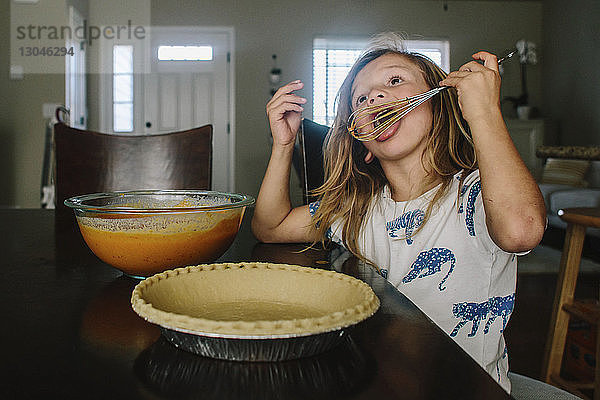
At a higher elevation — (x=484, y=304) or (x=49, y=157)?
(x=49, y=157)

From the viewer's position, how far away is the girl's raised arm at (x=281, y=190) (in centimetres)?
104

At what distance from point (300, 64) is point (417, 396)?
623 centimetres

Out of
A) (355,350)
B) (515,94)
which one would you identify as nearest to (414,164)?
(355,350)

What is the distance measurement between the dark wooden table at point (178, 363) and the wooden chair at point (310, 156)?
0.73m

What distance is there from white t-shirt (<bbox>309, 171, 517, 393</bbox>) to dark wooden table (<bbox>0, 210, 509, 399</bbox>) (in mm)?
388

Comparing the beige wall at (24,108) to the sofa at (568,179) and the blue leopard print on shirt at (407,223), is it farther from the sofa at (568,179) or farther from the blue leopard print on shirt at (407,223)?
the blue leopard print on shirt at (407,223)

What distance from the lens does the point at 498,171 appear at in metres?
0.79

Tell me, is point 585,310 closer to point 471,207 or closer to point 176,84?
point 471,207

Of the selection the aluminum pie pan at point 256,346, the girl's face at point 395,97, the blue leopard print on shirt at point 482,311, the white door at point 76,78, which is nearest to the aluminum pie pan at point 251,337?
the aluminum pie pan at point 256,346

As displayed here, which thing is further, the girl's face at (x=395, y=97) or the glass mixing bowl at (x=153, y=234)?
the girl's face at (x=395, y=97)

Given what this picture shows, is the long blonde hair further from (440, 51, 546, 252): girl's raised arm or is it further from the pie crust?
the pie crust

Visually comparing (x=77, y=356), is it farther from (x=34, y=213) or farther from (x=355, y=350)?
(x=34, y=213)

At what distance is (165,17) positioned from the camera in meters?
6.15

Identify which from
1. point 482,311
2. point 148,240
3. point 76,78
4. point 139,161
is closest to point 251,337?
point 148,240
